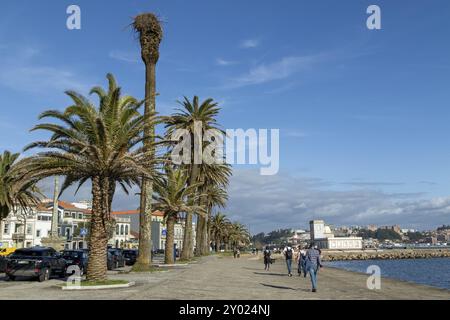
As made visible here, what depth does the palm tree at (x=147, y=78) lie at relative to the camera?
2955cm

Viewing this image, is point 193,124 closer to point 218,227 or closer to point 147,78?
point 147,78

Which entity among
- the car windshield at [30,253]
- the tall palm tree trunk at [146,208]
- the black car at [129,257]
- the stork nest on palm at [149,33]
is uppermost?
the stork nest on palm at [149,33]

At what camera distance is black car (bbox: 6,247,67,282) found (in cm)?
2356

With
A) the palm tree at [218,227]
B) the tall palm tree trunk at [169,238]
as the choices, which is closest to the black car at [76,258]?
the tall palm tree trunk at [169,238]

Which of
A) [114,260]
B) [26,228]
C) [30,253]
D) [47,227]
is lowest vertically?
[114,260]

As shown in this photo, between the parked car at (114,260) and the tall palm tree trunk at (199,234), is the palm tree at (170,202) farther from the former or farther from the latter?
the tall palm tree trunk at (199,234)

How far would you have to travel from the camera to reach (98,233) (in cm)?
2059

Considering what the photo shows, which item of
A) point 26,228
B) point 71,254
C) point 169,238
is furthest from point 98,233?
point 26,228

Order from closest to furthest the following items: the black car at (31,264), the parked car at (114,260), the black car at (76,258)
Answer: the black car at (31,264) → the black car at (76,258) → the parked car at (114,260)

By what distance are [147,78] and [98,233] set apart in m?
13.3

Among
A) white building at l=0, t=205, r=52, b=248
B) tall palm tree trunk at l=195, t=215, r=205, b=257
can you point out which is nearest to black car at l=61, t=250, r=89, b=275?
tall palm tree trunk at l=195, t=215, r=205, b=257
